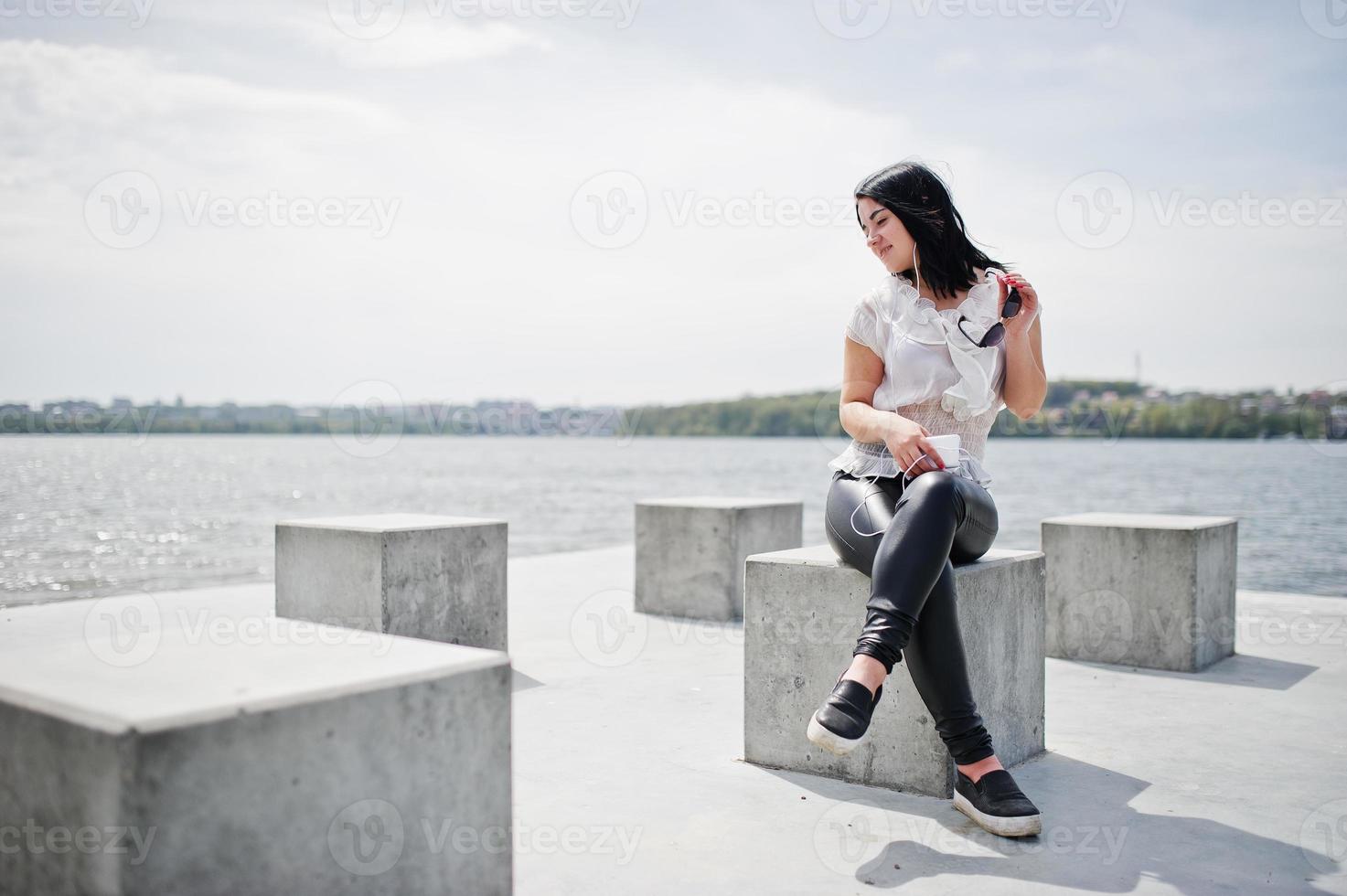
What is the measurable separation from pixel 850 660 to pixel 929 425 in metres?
0.92

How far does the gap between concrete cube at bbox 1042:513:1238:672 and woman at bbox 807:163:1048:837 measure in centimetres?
246

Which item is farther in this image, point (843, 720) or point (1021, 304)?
point (1021, 304)

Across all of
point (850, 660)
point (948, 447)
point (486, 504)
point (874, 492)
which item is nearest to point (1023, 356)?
point (948, 447)

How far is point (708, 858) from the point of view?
3.05m

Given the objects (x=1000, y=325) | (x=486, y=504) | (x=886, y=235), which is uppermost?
(x=886, y=235)

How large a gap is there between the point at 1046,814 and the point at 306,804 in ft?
8.07

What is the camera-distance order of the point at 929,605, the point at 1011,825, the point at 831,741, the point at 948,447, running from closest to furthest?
the point at 831,741 → the point at 1011,825 → the point at 929,605 → the point at 948,447

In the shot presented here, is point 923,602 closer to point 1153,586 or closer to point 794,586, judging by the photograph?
point 794,586

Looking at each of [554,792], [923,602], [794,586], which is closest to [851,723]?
[923,602]

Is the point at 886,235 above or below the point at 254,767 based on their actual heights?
above

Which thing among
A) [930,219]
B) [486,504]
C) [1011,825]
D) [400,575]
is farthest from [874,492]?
[486,504]

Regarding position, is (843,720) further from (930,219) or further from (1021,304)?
(930,219)

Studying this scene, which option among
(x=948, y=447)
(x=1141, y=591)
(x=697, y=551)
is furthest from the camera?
(x=697, y=551)

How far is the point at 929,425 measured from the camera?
3959 millimetres
